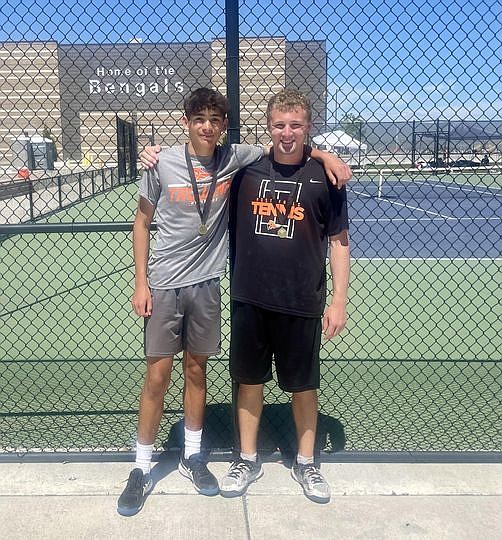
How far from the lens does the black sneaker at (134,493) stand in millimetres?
3059

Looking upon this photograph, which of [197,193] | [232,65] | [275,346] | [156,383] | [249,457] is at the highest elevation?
[232,65]

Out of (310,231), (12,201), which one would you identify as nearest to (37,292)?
(310,231)

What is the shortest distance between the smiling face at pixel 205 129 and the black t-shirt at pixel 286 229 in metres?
0.23

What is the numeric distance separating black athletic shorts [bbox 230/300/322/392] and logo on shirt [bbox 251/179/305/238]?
41 centimetres

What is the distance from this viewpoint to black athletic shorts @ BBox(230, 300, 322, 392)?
10.3 ft

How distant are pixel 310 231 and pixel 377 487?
142 cm

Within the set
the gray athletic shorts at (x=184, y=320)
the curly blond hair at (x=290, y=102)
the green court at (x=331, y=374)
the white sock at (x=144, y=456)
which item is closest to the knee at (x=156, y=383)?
the gray athletic shorts at (x=184, y=320)

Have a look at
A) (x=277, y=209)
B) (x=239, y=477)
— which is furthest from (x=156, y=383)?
(x=277, y=209)

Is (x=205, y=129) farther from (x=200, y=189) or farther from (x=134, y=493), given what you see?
(x=134, y=493)

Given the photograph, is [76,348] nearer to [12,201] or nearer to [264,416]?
[264,416]

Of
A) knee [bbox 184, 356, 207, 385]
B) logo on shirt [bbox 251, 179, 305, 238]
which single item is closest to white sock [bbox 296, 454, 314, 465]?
knee [bbox 184, 356, 207, 385]

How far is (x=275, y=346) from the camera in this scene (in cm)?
321

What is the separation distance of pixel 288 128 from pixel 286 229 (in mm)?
474

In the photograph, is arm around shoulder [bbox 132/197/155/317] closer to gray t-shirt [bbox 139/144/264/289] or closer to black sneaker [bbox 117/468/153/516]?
gray t-shirt [bbox 139/144/264/289]
